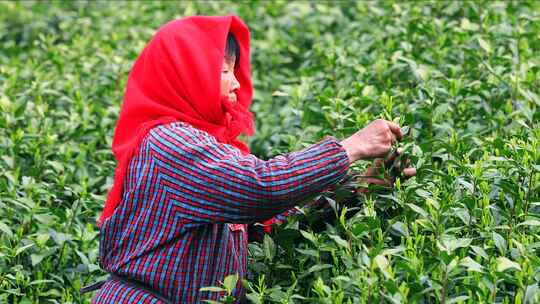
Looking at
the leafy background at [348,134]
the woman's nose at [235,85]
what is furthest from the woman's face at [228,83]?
the leafy background at [348,134]

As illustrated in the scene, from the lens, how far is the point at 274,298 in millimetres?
2559

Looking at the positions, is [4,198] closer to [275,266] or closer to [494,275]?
[275,266]

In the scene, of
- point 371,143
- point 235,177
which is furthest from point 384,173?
point 235,177

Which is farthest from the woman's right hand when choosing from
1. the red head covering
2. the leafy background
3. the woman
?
the red head covering

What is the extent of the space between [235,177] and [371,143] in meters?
0.38

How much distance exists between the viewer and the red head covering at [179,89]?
2711mm

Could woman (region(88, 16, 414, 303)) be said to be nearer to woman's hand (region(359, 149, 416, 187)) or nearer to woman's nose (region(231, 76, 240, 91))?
woman's nose (region(231, 76, 240, 91))

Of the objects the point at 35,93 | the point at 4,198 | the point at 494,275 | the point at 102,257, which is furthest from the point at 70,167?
the point at 494,275

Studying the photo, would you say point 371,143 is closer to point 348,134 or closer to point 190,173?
point 190,173

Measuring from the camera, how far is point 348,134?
3.17 meters

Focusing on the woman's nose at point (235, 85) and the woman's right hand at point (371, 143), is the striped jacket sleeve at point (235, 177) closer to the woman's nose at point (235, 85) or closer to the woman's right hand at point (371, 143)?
the woman's right hand at point (371, 143)

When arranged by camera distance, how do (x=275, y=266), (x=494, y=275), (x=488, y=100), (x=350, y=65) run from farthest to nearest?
(x=350, y=65) < (x=488, y=100) < (x=275, y=266) < (x=494, y=275)

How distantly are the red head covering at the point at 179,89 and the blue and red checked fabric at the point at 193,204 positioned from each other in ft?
0.20

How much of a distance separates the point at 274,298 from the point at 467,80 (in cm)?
168
